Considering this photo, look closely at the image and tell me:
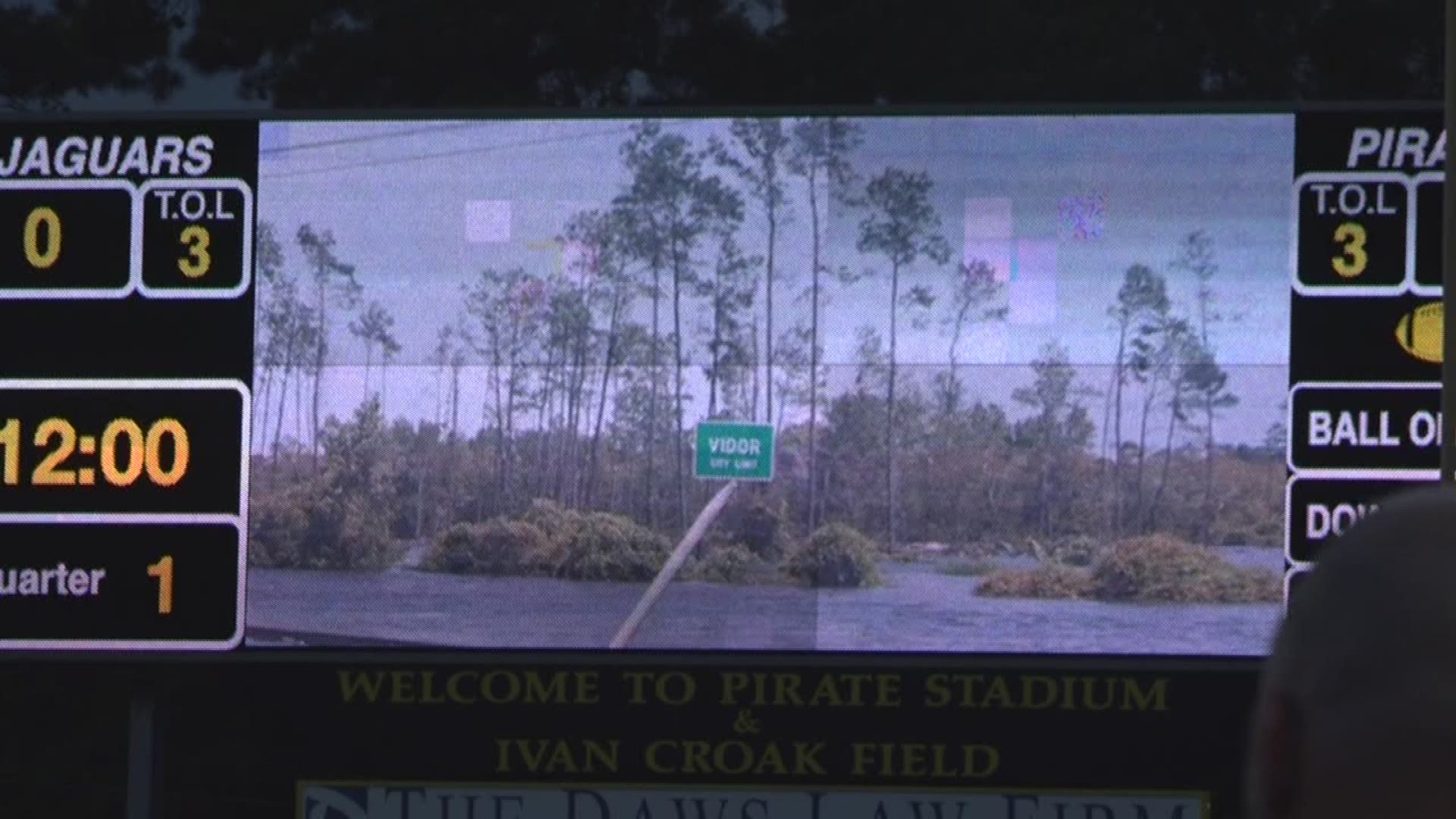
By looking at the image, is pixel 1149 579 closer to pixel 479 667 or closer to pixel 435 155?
pixel 479 667

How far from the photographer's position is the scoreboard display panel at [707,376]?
7.27 metres

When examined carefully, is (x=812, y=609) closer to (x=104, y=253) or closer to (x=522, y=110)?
(x=522, y=110)

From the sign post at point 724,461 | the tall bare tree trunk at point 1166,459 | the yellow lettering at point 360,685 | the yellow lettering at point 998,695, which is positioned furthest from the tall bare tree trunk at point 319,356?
the tall bare tree trunk at point 1166,459

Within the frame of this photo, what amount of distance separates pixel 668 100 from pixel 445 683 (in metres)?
2.75

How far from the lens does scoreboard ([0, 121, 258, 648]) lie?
7.50 metres

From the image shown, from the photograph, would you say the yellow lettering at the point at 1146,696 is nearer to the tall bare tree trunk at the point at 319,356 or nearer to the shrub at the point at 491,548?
the shrub at the point at 491,548

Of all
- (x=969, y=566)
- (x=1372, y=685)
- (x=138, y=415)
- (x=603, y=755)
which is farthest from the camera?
(x=138, y=415)

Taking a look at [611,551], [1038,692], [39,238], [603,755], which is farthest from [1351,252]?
[39,238]

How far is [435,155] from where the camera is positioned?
297 inches

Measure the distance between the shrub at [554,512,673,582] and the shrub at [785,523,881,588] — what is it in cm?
40

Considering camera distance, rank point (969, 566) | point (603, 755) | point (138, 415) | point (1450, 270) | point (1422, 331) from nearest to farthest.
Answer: point (1450, 270), point (1422, 331), point (969, 566), point (603, 755), point (138, 415)

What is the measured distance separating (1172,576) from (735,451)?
1.34 meters

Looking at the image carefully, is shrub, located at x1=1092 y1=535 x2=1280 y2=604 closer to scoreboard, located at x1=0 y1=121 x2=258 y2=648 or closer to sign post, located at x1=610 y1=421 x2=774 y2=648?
sign post, located at x1=610 y1=421 x2=774 y2=648

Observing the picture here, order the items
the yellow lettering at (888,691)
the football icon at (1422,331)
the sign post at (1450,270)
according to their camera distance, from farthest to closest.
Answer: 1. the yellow lettering at (888,691)
2. the football icon at (1422,331)
3. the sign post at (1450,270)
